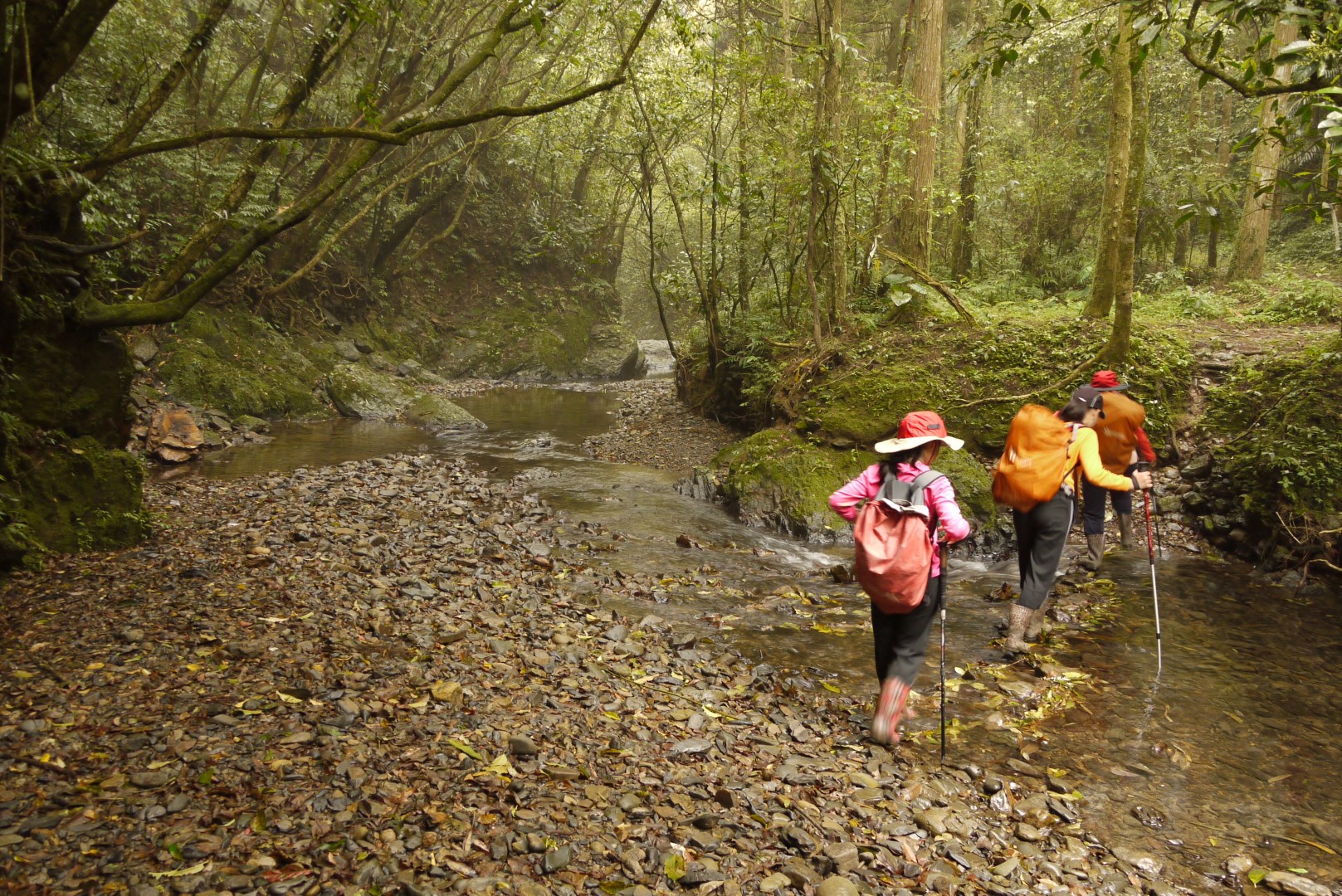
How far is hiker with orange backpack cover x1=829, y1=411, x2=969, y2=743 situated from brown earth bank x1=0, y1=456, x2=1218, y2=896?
374 mm

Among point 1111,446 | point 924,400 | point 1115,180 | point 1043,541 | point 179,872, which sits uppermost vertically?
point 1115,180

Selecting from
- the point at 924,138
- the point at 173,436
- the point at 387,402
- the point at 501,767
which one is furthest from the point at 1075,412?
the point at 387,402

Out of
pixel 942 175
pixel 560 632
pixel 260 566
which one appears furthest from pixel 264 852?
pixel 942 175

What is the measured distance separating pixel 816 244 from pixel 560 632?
1224 cm

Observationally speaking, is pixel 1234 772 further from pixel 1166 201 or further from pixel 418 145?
pixel 418 145

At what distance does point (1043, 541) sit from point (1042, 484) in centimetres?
56

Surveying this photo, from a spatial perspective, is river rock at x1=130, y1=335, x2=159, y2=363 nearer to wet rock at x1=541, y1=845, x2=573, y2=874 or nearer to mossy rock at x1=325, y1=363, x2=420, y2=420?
mossy rock at x1=325, y1=363, x2=420, y2=420

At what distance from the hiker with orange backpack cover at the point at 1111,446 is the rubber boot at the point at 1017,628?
8.09ft

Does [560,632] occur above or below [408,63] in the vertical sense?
below

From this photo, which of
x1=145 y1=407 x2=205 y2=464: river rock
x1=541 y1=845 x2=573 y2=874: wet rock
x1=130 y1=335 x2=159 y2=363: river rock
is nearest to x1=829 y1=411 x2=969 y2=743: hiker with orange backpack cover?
x1=541 y1=845 x2=573 y2=874: wet rock

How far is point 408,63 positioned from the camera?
18906 millimetres

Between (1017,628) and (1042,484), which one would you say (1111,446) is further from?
(1017,628)

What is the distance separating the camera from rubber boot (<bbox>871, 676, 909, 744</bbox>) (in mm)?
5184

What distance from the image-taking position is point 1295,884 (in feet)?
12.7
